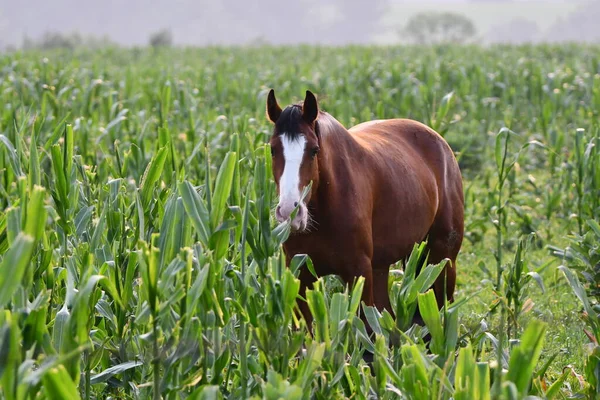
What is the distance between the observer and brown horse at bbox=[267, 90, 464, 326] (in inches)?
148

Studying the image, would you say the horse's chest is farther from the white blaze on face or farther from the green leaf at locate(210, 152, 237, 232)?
the green leaf at locate(210, 152, 237, 232)

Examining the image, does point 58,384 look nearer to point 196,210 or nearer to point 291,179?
point 196,210

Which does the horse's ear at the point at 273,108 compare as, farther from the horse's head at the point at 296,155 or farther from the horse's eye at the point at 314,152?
the horse's eye at the point at 314,152

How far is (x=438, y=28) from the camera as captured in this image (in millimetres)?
89000

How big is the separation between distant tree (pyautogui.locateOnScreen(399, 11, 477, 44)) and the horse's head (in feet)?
279

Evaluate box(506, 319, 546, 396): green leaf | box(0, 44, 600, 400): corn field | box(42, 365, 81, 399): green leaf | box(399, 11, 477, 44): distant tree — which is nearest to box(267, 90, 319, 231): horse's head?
box(0, 44, 600, 400): corn field

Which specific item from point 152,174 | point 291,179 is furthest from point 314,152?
point 152,174

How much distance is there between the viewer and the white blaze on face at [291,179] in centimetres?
353

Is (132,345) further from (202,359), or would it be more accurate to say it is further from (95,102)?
(95,102)

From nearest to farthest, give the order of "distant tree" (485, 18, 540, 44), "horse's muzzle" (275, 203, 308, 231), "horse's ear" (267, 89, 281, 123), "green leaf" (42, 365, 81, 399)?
"green leaf" (42, 365, 81, 399)
"horse's muzzle" (275, 203, 308, 231)
"horse's ear" (267, 89, 281, 123)
"distant tree" (485, 18, 540, 44)

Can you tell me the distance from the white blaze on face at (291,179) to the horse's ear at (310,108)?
145 millimetres

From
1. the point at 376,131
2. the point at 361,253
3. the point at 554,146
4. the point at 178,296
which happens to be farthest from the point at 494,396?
the point at 554,146

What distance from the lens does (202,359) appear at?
310 cm

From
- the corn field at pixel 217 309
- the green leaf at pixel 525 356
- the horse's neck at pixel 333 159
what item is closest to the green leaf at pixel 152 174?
the corn field at pixel 217 309
